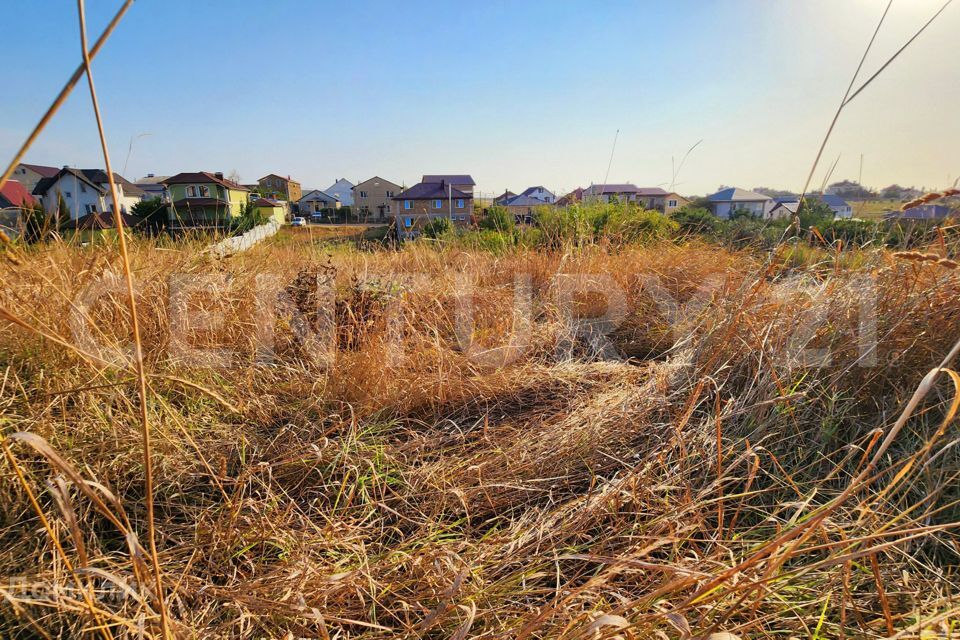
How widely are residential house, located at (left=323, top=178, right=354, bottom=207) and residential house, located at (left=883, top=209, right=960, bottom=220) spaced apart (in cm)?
5308

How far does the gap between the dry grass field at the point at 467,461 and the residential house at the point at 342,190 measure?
52.4 m

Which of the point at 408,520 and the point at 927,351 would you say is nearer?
the point at 408,520

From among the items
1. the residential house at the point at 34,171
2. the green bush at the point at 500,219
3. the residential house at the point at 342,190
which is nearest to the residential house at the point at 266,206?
the residential house at the point at 34,171

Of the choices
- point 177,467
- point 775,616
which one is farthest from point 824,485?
point 177,467

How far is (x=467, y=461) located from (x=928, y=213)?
7.19ft

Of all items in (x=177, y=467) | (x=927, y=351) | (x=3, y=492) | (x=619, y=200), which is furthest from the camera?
(x=619, y=200)

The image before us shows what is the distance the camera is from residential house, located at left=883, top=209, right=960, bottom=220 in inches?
66.9

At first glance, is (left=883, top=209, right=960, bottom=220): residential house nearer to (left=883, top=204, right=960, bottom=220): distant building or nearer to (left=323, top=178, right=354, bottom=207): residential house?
(left=883, top=204, right=960, bottom=220): distant building

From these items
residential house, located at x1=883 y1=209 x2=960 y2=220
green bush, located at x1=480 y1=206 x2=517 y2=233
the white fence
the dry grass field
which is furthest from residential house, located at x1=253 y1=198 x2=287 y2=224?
residential house, located at x1=883 y1=209 x2=960 y2=220

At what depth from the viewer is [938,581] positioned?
0.93 meters

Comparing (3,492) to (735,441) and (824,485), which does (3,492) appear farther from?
(824,485)

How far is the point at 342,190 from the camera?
5325 centimetres

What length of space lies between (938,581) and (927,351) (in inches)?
32.0

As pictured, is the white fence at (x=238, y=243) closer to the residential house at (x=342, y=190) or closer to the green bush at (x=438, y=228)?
the green bush at (x=438, y=228)
